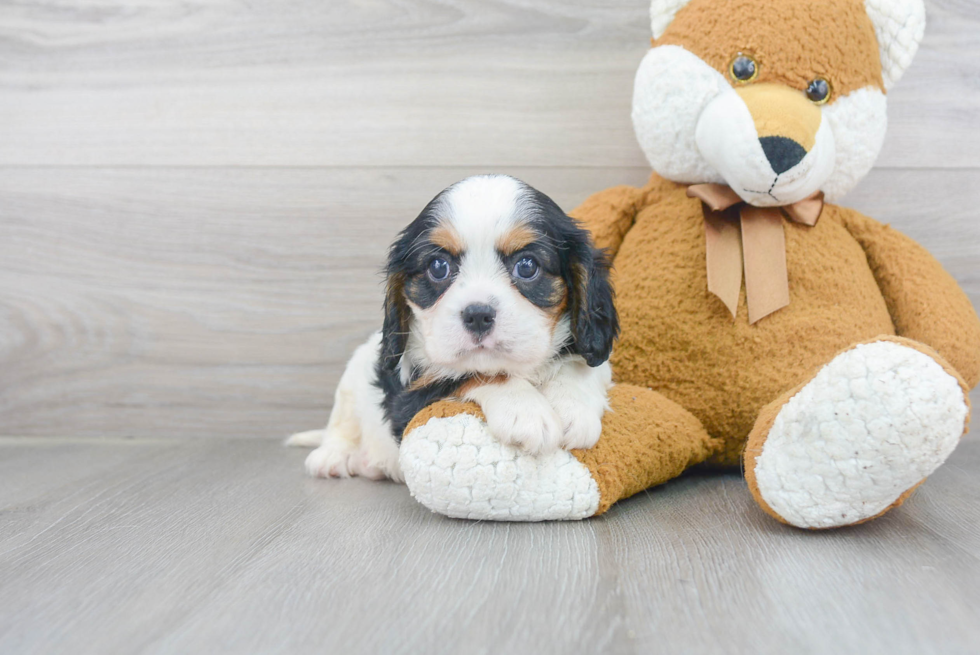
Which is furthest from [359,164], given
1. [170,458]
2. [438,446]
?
[438,446]

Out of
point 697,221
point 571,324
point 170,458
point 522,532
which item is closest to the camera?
point 522,532

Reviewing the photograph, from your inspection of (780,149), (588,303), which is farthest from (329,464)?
(780,149)

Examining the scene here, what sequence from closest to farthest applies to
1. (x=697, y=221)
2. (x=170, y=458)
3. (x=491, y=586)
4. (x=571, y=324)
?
(x=491, y=586), (x=571, y=324), (x=697, y=221), (x=170, y=458)

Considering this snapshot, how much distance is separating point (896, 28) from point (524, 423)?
110 centimetres

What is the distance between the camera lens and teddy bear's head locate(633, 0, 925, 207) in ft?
4.63

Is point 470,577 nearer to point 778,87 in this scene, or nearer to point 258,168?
point 778,87

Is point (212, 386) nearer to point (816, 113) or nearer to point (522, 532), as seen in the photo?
point (522, 532)

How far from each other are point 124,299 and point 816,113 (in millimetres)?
1820

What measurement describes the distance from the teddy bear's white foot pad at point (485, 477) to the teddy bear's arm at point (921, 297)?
79 cm

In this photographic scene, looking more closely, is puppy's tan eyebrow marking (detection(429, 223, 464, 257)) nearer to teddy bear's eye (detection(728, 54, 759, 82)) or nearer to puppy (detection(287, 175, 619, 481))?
puppy (detection(287, 175, 619, 481))

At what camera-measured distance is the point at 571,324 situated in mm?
1399

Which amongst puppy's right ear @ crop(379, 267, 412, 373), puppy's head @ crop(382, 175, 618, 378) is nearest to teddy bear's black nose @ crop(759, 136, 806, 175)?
puppy's head @ crop(382, 175, 618, 378)

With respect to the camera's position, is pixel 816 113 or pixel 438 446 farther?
pixel 816 113

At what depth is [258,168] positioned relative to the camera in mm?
2111
